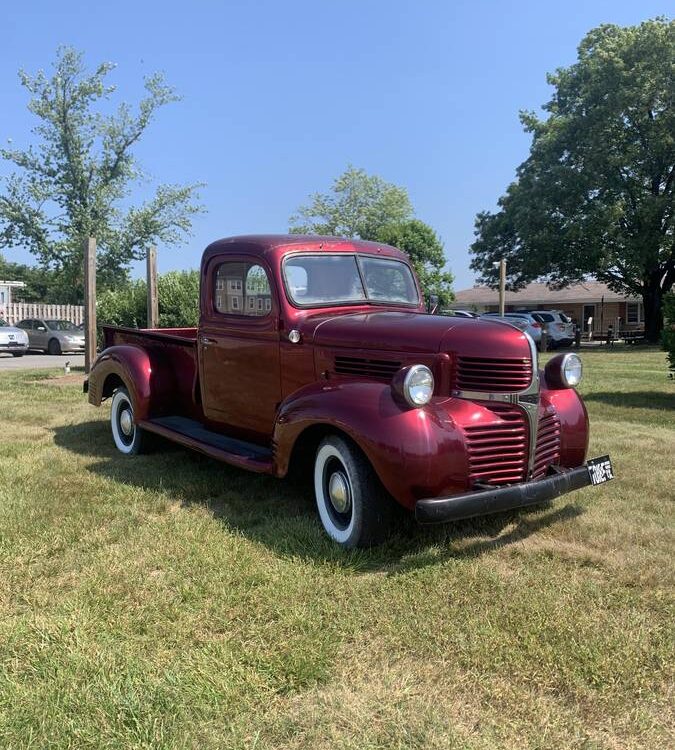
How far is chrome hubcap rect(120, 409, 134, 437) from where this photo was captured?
636 centimetres

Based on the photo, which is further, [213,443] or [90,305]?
[90,305]

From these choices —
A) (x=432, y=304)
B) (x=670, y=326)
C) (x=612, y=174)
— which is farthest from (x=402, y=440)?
(x=612, y=174)

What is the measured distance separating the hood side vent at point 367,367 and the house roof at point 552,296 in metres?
39.7

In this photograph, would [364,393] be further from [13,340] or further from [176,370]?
[13,340]

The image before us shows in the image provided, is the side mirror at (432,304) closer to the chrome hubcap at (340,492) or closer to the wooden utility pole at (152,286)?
the chrome hubcap at (340,492)

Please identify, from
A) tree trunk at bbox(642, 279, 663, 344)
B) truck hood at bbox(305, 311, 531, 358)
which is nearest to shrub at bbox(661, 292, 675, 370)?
truck hood at bbox(305, 311, 531, 358)

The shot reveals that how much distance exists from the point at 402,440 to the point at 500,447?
627 mm

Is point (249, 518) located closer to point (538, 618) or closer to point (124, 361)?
point (538, 618)

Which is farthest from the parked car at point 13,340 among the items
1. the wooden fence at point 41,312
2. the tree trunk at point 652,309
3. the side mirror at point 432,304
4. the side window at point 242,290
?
the tree trunk at point 652,309

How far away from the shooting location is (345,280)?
16.1 feet

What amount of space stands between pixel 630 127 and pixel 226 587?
93.5 feet

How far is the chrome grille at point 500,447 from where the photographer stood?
355 cm

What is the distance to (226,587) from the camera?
10.7ft

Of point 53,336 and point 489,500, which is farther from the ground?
point 53,336
